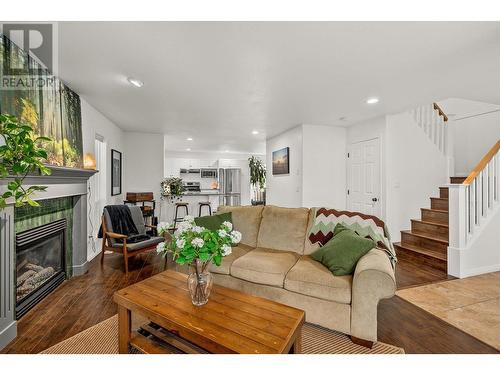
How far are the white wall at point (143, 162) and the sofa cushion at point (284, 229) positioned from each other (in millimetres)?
3867

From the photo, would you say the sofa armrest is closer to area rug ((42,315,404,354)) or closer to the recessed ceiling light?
area rug ((42,315,404,354))

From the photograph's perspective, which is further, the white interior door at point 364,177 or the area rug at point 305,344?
the white interior door at point 364,177

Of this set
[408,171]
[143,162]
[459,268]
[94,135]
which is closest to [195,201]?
[143,162]

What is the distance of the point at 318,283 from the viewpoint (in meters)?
1.95

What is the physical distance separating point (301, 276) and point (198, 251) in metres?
0.96

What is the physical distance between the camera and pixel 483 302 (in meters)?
2.47

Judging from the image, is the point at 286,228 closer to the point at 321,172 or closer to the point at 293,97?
the point at 293,97

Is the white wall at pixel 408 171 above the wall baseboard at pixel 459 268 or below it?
above

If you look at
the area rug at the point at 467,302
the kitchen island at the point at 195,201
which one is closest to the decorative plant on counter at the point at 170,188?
the kitchen island at the point at 195,201

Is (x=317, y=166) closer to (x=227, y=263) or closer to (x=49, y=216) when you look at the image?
(x=227, y=263)

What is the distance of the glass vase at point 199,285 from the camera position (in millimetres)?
1580

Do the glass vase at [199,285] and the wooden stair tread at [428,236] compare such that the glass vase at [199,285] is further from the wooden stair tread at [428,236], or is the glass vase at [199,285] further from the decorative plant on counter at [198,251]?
the wooden stair tread at [428,236]

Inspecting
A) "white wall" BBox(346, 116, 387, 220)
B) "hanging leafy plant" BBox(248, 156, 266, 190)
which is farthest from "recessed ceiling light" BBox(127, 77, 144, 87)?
"hanging leafy plant" BBox(248, 156, 266, 190)
